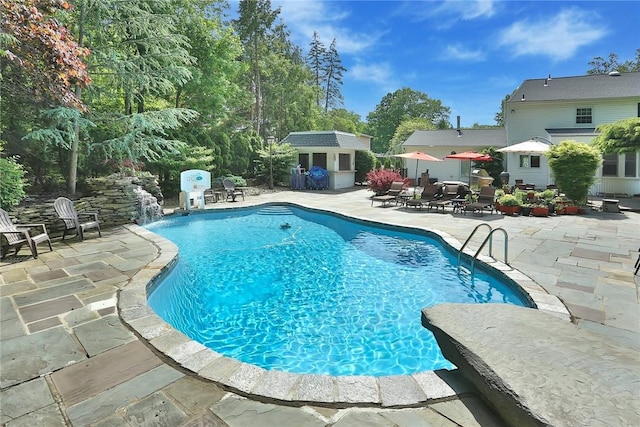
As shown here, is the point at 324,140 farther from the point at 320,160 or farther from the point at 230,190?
the point at 230,190

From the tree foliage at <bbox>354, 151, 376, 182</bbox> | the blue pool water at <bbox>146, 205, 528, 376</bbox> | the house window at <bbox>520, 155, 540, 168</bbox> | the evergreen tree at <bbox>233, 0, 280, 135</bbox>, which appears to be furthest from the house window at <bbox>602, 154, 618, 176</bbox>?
the evergreen tree at <bbox>233, 0, 280, 135</bbox>

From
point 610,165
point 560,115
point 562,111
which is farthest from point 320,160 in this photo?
point 610,165

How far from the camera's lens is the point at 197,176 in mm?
11938

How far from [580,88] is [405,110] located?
28609 millimetres

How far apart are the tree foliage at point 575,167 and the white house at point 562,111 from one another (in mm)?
5528

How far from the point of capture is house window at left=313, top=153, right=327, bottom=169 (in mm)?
19075

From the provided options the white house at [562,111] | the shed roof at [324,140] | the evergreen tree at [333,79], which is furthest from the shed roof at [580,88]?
the evergreen tree at [333,79]

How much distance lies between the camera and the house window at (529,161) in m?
17.8

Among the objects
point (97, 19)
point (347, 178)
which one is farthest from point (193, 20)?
point (347, 178)

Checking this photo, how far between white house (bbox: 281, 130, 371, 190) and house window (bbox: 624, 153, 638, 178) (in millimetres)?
12231

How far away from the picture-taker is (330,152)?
1875cm

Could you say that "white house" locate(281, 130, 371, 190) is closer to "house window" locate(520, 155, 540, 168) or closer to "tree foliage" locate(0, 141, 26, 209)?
"house window" locate(520, 155, 540, 168)

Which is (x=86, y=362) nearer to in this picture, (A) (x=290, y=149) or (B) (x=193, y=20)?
(B) (x=193, y=20)

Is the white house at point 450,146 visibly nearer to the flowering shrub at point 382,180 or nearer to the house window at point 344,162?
the house window at point 344,162
